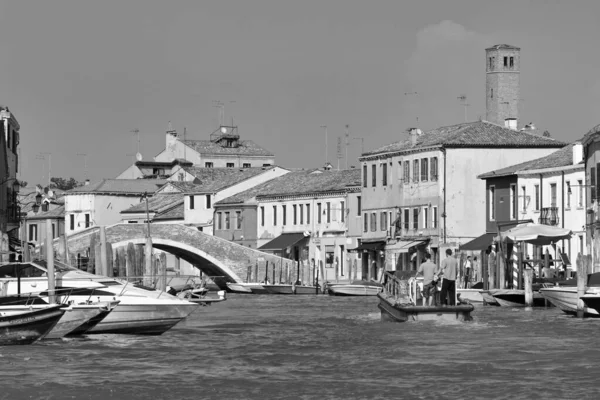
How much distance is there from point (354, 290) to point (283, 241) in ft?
58.3

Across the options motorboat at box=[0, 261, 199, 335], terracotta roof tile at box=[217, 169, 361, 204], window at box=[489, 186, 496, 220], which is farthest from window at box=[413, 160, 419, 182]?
motorboat at box=[0, 261, 199, 335]

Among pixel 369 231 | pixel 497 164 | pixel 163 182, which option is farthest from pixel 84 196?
pixel 497 164

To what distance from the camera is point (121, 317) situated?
100 ft

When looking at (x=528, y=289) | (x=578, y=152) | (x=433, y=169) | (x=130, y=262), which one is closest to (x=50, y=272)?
(x=528, y=289)

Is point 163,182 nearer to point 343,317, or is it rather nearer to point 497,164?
point 497,164

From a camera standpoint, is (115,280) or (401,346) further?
(115,280)

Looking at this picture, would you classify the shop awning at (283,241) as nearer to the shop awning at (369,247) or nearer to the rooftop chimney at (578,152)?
the shop awning at (369,247)

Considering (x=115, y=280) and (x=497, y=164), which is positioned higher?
(x=497, y=164)

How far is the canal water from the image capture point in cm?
2220

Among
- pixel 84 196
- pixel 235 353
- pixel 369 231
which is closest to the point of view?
pixel 235 353

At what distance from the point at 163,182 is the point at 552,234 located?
46.8 m

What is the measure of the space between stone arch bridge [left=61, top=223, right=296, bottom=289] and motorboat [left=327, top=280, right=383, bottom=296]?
8222 mm

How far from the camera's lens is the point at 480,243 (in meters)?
59.4

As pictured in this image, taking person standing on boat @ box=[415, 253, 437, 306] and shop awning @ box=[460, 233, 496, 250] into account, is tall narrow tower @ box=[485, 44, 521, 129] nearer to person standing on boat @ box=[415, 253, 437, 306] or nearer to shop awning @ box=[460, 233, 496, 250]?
shop awning @ box=[460, 233, 496, 250]
